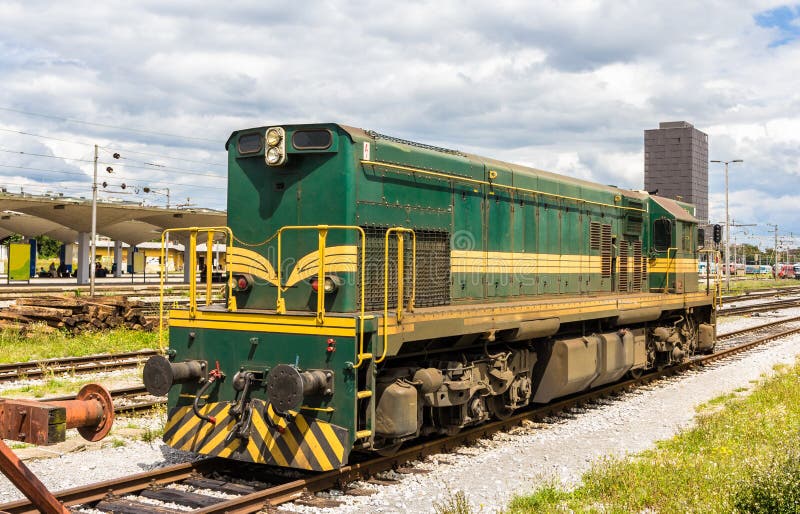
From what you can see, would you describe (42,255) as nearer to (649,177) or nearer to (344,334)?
(649,177)

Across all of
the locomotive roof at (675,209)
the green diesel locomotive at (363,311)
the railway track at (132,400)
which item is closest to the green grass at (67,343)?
the railway track at (132,400)

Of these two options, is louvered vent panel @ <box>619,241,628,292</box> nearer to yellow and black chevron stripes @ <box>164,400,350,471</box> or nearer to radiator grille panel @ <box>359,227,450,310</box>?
radiator grille panel @ <box>359,227,450,310</box>

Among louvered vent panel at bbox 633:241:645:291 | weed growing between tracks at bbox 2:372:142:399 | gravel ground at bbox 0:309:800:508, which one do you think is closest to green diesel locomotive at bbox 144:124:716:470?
gravel ground at bbox 0:309:800:508

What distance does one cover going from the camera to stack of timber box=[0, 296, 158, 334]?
1648cm

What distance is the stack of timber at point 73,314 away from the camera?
54.1ft

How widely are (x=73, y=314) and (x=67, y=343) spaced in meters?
Answer: 1.51

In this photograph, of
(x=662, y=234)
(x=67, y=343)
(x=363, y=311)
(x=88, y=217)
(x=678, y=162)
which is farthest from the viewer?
(x=88, y=217)

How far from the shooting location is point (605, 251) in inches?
482

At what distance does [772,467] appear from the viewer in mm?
5211

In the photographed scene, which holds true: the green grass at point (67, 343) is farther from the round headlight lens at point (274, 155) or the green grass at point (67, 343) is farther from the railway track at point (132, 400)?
the round headlight lens at point (274, 155)

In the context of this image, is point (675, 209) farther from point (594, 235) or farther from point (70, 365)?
point (70, 365)

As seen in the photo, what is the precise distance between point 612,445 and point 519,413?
157 cm

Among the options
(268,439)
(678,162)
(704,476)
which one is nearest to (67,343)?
(268,439)

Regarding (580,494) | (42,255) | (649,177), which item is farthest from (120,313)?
(42,255)
